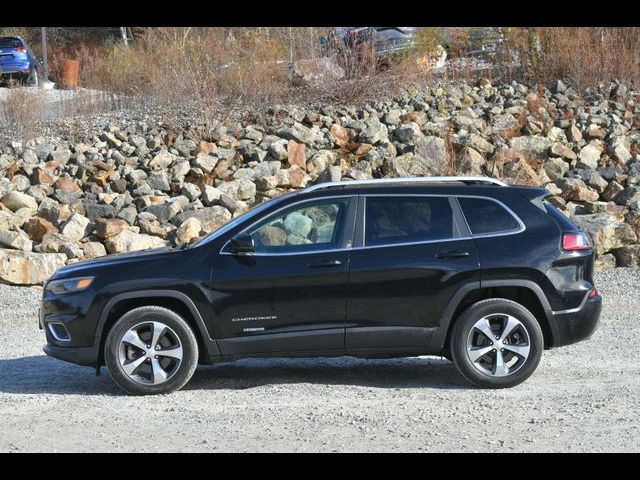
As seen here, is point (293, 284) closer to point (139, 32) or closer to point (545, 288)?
point (545, 288)

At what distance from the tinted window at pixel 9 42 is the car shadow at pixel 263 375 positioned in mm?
23738

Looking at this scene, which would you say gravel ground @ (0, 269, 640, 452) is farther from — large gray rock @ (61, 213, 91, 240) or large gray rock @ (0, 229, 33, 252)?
large gray rock @ (61, 213, 91, 240)

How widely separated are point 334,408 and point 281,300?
1.03 meters

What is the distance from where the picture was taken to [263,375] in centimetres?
916

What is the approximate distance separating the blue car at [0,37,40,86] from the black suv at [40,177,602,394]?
78.2 ft

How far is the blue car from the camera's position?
30984mm

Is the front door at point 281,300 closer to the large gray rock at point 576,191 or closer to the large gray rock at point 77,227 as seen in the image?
the large gray rock at point 77,227

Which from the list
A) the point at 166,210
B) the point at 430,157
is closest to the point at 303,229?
the point at 166,210

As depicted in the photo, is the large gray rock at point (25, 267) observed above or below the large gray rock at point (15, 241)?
below

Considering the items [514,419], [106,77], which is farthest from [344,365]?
[106,77]

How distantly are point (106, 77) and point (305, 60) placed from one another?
18.7ft

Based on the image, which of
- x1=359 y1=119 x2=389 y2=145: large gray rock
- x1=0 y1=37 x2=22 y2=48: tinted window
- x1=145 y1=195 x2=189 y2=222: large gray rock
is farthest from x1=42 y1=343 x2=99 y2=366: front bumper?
x1=0 y1=37 x2=22 y2=48: tinted window

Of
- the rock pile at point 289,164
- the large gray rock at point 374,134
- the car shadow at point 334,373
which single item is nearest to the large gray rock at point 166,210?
the rock pile at point 289,164

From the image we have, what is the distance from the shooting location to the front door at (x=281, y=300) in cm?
824
